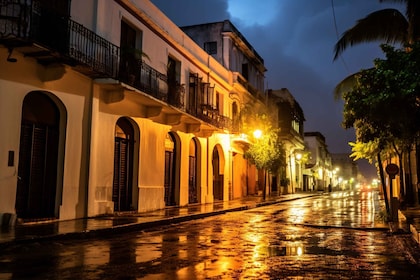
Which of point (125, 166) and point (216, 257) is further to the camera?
point (125, 166)

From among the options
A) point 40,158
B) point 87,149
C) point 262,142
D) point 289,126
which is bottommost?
point 40,158

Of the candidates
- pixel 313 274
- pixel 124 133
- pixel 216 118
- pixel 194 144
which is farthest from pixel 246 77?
pixel 313 274

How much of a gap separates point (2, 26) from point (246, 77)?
24.9 meters

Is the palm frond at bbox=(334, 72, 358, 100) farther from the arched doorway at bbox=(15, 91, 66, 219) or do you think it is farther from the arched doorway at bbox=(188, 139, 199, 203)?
the arched doorway at bbox=(15, 91, 66, 219)

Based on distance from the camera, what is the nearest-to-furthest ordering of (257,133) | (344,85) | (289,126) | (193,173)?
1. (344,85)
2. (193,173)
3. (257,133)
4. (289,126)

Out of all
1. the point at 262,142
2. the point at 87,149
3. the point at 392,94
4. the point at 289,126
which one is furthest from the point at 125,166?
the point at 289,126

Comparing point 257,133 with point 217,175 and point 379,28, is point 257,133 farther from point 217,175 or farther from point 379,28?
point 379,28

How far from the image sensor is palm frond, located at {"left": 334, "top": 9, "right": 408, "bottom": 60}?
1499 centimetres

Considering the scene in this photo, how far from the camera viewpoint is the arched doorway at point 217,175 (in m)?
29.5

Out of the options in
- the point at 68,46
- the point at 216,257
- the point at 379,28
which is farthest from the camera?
the point at 379,28

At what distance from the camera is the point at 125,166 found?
728 inches

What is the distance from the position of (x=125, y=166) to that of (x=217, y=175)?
12055 millimetres

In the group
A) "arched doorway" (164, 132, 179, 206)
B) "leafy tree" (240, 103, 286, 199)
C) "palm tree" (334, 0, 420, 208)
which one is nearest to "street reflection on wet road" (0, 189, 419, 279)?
"palm tree" (334, 0, 420, 208)

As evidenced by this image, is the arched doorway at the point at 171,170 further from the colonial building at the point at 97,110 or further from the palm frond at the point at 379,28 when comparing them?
the palm frond at the point at 379,28
